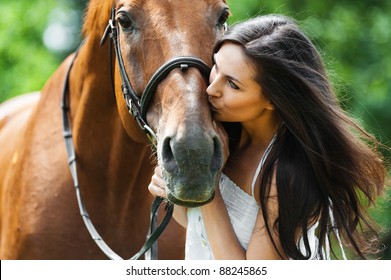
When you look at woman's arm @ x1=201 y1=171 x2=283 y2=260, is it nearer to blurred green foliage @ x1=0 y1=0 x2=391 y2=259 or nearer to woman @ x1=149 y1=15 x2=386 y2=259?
Answer: woman @ x1=149 y1=15 x2=386 y2=259

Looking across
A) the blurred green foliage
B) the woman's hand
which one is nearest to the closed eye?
the woman's hand

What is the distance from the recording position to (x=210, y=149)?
2330mm

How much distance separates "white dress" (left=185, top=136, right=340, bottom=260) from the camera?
2.65 meters

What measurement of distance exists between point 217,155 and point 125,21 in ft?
2.32

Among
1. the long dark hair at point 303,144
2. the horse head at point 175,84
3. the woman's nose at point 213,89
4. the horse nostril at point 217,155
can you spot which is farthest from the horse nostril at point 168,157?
the long dark hair at point 303,144

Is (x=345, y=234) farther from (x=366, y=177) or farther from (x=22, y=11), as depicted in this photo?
(x=22, y=11)

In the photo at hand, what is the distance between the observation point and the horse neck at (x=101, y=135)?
3.23m

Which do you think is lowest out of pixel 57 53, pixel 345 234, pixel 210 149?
pixel 57 53

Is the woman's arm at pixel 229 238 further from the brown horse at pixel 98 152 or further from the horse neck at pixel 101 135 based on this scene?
the horse neck at pixel 101 135

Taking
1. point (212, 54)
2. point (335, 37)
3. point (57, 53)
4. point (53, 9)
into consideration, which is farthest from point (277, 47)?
point (57, 53)

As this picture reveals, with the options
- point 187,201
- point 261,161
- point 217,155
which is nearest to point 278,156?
point 261,161

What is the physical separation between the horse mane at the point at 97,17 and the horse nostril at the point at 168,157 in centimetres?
86

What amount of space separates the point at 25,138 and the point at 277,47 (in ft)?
5.33

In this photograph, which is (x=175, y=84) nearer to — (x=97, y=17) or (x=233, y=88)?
(x=233, y=88)
